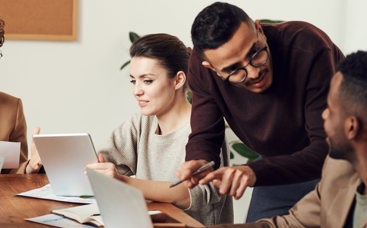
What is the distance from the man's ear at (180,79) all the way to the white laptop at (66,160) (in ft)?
1.61

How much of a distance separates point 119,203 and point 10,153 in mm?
1312

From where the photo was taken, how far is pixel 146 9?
4.40m

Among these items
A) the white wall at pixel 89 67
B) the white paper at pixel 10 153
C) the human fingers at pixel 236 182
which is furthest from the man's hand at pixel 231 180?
the white wall at pixel 89 67

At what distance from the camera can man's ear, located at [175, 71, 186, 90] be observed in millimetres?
2795

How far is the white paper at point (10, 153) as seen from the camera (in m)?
2.86

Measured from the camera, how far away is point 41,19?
4289mm

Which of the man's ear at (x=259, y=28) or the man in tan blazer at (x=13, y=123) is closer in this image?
the man's ear at (x=259, y=28)

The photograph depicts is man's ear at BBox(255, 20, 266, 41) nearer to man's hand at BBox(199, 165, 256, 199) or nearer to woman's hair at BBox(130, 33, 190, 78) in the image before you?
man's hand at BBox(199, 165, 256, 199)

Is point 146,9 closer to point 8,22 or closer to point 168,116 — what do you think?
point 8,22

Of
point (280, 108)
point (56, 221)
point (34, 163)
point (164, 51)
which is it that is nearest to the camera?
point (56, 221)

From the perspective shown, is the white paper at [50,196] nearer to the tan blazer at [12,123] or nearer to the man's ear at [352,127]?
the tan blazer at [12,123]

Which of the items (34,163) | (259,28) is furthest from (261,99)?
(34,163)

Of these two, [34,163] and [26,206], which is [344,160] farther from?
[34,163]

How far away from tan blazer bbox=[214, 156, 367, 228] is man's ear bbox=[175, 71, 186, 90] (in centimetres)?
91
